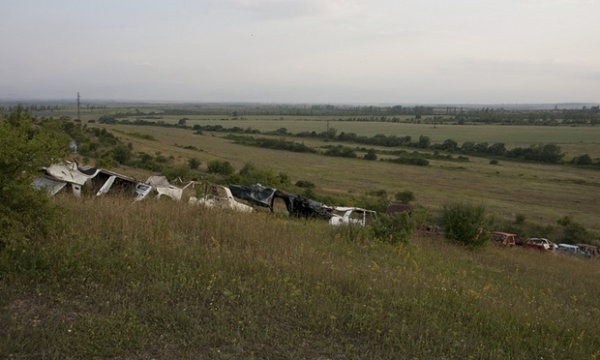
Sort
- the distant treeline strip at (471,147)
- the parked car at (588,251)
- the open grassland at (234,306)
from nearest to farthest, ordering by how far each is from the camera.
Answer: the open grassland at (234,306) < the parked car at (588,251) < the distant treeline strip at (471,147)

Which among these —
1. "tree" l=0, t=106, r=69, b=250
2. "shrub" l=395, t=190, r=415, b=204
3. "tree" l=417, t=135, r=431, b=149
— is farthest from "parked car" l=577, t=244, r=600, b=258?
"tree" l=417, t=135, r=431, b=149

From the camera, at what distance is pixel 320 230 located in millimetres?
8453

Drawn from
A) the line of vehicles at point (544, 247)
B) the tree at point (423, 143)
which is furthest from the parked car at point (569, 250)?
the tree at point (423, 143)

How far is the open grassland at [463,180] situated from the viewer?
39.0 meters

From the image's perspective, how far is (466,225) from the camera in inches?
555

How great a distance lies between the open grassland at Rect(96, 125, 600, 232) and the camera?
1535 inches

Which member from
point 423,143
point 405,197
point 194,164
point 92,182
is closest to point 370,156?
point 423,143

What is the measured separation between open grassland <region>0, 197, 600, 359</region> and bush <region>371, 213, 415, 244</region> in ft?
8.65

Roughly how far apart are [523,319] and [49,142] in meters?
5.07

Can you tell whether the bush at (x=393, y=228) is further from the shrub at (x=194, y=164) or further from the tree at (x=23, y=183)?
the shrub at (x=194, y=164)

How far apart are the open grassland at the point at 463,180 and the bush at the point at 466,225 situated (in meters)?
19.4

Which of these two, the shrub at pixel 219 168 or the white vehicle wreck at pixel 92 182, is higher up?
the white vehicle wreck at pixel 92 182

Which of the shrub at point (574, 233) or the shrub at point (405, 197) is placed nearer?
the shrub at point (574, 233)

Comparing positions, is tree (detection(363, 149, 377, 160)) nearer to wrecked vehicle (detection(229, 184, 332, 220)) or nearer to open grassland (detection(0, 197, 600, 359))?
wrecked vehicle (detection(229, 184, 332, 220))
